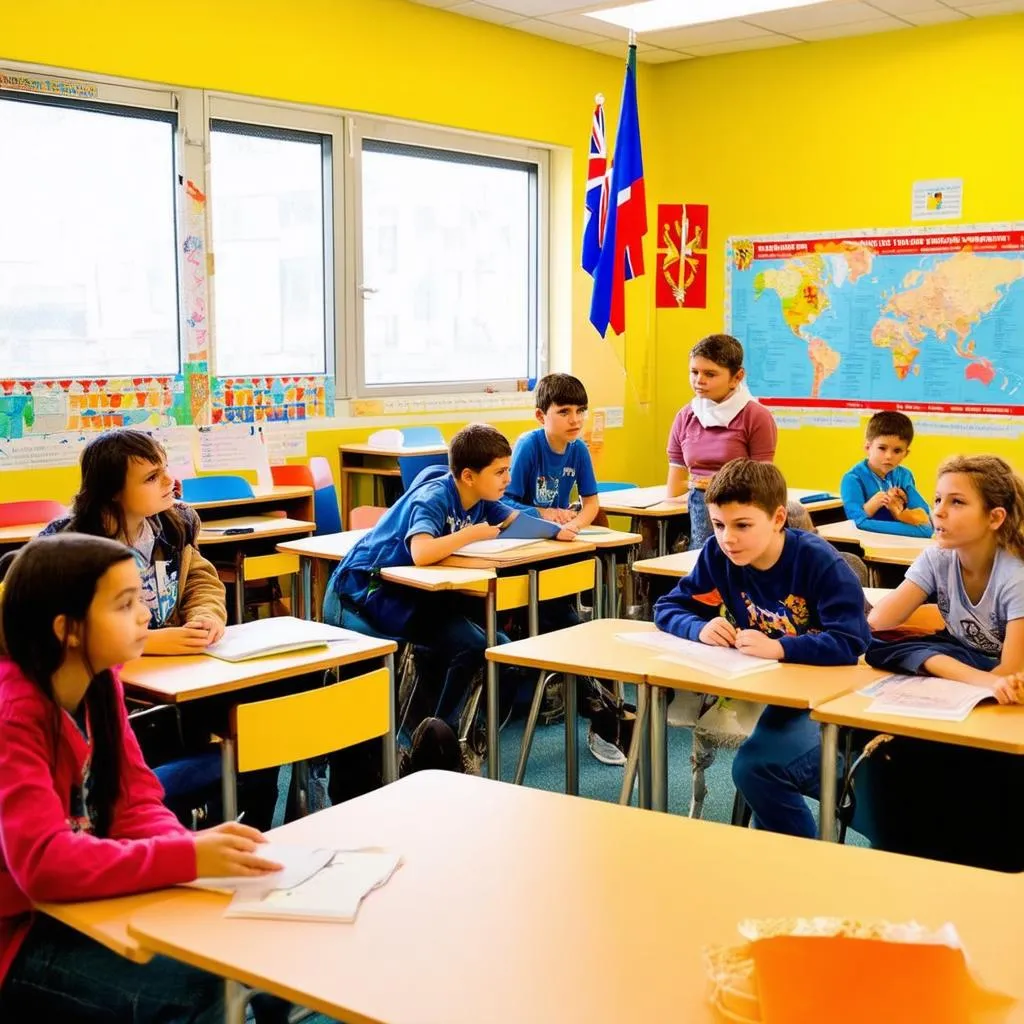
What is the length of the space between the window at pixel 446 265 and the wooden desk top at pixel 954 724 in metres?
4.15

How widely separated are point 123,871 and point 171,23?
176 inches

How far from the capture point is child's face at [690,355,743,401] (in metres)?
5.13

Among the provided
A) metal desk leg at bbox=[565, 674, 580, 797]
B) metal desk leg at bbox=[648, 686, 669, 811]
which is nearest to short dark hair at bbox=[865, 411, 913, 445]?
metal desk leg at bbox=[565, 674, 580, 797]

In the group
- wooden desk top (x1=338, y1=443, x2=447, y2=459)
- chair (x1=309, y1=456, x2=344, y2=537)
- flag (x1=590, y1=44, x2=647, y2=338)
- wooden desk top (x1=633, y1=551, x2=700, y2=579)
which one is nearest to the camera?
wooden desk top (x1=633, y1=551, x2=700, y2=579)

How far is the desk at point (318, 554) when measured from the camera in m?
4.23

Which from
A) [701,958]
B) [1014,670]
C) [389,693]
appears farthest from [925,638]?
[701,958]

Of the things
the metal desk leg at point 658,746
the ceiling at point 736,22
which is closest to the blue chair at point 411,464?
the ceiling at point 736,22

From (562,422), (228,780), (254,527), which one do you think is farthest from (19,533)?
(228,780)

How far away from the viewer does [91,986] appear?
1683 mm

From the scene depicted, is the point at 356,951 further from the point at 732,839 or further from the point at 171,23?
the point at 171,23

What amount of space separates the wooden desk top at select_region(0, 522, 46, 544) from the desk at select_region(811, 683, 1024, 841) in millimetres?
2716

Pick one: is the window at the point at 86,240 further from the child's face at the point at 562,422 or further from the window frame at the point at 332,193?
the child's face at the point at 562,422

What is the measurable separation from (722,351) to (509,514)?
4.16 ft

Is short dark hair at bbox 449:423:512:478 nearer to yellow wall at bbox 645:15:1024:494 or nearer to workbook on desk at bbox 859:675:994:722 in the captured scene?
workbook on desk at bbox 859:675:994:722
